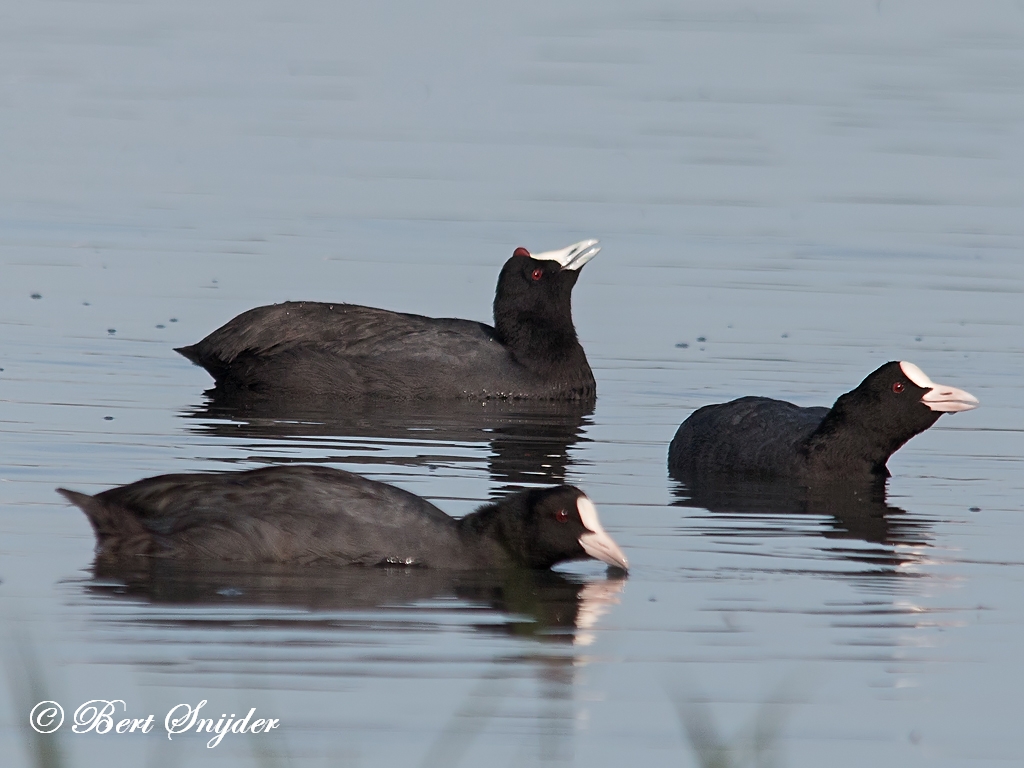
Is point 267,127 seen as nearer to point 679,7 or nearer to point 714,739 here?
point 679,7

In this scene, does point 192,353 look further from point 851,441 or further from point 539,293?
point 851,441

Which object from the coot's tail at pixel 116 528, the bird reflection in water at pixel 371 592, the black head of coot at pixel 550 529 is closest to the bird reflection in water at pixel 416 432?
the black head of coot at pixel 550 529

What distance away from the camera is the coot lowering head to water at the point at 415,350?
16.2 metres

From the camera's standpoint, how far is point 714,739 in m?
6.59

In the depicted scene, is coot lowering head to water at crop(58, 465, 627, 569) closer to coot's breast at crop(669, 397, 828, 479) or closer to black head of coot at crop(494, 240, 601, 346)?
coot's breast at crop(669, 397, 828, 479)

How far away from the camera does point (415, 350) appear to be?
16359 mm

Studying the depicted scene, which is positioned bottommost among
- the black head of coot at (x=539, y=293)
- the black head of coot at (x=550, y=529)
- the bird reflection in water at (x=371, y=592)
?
the bird reflection in water at (x=371, y=592)

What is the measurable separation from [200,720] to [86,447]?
5490 mm

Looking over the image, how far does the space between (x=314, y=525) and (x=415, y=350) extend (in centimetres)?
637

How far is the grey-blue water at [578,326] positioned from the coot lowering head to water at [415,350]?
48 cm

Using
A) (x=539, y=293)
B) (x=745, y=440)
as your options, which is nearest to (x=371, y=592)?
(x=745, y=440)

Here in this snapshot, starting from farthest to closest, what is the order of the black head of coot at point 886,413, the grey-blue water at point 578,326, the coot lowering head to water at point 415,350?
1. the coot lowering head to water at point 415,350
2. the black head of coot at point 886,413
3. the grey-blue water at point 578,326

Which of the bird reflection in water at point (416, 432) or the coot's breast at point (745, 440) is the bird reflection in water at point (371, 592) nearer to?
the bird reflection in water at point (416, 432)

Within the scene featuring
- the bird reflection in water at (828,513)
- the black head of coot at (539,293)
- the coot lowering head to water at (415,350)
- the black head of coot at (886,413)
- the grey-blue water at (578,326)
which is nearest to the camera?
the grey-blue water at (578,326)
